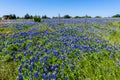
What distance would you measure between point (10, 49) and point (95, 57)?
340 cm

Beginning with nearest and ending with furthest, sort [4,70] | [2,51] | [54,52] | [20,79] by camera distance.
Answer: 1. [20,79]
2. [4,70]
3. [54,52]
4. [2,51]

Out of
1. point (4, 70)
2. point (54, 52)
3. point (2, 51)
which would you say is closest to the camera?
point (4, 70)

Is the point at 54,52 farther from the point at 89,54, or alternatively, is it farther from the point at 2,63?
the point at 2,63

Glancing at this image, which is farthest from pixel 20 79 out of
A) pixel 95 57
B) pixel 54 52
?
pixel 95 57

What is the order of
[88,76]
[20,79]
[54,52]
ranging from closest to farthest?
[20,79]
[88,76]
[54,52]

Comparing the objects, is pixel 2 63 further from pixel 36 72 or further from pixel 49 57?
pixel 36 72

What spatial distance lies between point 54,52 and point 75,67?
1241 mm

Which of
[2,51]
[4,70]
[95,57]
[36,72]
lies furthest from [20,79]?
[2,51]

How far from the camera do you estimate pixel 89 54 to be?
7.42 meters

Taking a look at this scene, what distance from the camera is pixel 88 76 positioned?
597cm

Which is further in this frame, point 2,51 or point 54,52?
point 2,51

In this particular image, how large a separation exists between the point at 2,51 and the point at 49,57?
2.59 metres

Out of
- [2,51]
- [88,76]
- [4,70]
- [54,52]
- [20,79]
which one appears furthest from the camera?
[2,51]

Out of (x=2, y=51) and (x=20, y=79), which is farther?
(x=2, y=51)
